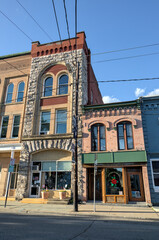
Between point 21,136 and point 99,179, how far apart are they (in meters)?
8.70

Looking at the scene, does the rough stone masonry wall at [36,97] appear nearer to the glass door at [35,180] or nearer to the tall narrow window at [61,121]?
the glass door at [35,180]

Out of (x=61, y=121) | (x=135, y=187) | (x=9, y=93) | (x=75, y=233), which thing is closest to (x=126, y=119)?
(x=135, y=187)

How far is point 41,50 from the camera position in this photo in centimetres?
2014

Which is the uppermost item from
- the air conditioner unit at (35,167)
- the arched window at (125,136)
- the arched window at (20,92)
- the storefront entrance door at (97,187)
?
the arched window at (20,92)

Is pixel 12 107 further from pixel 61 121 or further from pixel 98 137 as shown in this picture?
pixel 98 137

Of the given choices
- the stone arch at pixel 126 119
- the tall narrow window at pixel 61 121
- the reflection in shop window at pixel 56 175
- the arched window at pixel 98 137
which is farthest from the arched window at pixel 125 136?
the tall narrow window at pixel 61 121

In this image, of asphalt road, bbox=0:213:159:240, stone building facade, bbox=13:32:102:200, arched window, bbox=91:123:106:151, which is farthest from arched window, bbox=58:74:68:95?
asphalt road, bbox=0:213:159:240

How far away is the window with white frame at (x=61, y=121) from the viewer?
55.3 ft

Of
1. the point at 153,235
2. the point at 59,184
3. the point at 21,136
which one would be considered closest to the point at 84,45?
the point at 21,136

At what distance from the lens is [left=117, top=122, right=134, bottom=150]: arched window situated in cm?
1450

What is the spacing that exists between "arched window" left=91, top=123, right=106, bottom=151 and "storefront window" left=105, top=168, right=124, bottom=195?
1.94 metres

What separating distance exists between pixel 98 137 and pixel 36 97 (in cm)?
792

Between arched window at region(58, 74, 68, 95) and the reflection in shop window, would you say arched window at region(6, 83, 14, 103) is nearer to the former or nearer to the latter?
arched window at region(58, 74, 68, 95)

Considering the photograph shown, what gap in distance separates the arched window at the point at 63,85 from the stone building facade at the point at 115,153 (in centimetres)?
339
